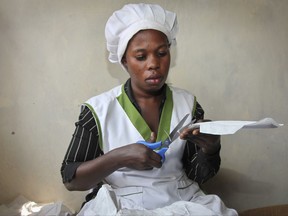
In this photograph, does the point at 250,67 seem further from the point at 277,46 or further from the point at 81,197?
the point at 81,197

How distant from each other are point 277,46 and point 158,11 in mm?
663

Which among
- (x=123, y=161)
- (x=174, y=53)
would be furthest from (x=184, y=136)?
(x=174, y=53)

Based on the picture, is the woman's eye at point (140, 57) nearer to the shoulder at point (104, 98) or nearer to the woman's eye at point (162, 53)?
the woman's eye at point (162, 53)

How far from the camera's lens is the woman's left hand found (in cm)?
108

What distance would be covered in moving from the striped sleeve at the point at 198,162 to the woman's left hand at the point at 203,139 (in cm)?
4

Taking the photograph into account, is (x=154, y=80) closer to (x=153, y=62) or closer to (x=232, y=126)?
(x=153, y=62)

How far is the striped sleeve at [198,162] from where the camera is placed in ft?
4.15

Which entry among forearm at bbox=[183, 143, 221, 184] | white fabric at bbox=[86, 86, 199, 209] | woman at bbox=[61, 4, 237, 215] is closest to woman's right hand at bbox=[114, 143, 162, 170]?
woman at bbox=[61, 4, 237, 215]

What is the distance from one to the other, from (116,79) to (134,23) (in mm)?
493

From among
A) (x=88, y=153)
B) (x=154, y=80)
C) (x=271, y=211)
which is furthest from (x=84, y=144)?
(x=271, y=211)

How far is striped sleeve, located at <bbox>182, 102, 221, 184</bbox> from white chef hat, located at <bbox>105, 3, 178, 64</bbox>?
327mm

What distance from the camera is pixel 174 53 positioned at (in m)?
1.68

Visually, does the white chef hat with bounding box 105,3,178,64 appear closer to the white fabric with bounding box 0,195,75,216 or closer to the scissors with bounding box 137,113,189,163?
the scissors with bounding box 137,113,189,163

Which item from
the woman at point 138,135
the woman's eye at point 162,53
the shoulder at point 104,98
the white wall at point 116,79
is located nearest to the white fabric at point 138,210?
the woman at point 138,135
